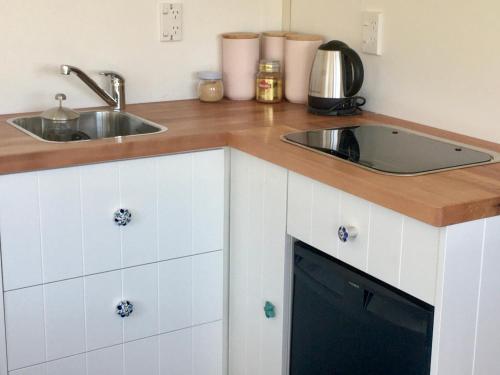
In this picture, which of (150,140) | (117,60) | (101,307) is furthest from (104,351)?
(117,60)

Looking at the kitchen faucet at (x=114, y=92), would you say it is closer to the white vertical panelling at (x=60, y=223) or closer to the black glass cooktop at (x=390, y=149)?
the white vertical panelling at (x=60, y=223)

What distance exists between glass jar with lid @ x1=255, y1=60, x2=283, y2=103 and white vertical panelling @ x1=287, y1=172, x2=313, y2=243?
2.31 feet

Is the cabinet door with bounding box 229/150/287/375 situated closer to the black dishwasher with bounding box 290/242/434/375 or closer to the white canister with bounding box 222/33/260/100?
the black dishwasher with bounding box 290/242/434/375

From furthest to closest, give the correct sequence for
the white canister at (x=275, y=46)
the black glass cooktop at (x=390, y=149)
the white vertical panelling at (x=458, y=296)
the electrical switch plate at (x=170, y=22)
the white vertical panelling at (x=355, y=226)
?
1. the white canister at (x=275, y=46)
2. the electrical switch plate at (x=170, y=22)
3. the black glass cooktop at (x=390, y=149)
4. the white vertical panelling at (x=355, y=226)
5. the white vertical panelling at (x=458, y=296)

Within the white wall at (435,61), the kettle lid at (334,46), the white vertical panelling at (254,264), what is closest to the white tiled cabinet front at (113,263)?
the white vertical panelling at (254,264)

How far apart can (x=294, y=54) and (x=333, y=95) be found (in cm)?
28

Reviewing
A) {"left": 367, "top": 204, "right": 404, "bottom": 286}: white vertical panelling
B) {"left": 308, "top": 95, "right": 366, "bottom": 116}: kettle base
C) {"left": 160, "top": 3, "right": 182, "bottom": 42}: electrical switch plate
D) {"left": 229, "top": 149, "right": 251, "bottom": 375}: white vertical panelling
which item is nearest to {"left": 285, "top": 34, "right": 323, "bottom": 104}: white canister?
{"left": 308, "top": 95, "right": 366, "bottom": 116}: kettle base

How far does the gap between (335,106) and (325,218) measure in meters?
0.60

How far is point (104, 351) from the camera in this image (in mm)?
2127

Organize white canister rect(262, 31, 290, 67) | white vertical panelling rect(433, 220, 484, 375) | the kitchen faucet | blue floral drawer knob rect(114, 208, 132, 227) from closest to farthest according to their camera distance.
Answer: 1. white vertical panelling rect(433, 220, 484, 375)
2. blue floral drawer knob rect(114, 208, 132, 227)
3. the kitchen faucet
4. white canister rect(262, 31, 290, 67)

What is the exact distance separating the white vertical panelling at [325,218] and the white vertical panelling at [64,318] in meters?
0.61

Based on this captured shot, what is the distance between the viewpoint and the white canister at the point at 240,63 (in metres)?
2.59

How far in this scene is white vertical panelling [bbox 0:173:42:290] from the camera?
190 cm

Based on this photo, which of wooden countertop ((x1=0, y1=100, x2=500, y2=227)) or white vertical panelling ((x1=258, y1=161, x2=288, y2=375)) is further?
white vertical panelling ((x1=258, y1=161, x2=288, y2=375))
